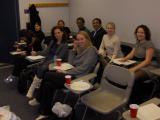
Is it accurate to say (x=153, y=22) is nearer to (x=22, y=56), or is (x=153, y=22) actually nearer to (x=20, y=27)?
(x=22, y=56)

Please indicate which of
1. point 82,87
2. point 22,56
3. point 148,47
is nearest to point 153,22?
point 148,47

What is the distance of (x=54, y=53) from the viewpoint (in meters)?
4.22

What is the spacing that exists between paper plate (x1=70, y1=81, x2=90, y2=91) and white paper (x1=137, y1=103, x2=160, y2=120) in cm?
73

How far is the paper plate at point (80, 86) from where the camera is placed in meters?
2.82

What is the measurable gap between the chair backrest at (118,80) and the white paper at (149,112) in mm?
488

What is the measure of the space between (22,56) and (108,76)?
2.11 metres

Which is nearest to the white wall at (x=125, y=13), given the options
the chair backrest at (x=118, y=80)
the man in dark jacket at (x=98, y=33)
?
the man in dark jacket at (x=98, y=33)

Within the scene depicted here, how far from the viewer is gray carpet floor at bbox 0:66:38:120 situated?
144 inches

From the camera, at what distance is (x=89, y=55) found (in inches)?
137

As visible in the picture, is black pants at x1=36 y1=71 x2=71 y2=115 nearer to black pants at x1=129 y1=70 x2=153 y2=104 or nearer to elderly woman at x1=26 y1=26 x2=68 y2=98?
elderly woman at x1=26 y1=26 x2=68 y2=98

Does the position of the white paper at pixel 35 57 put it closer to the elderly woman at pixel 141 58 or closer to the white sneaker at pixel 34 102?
the white sneaker at pixel 34 102

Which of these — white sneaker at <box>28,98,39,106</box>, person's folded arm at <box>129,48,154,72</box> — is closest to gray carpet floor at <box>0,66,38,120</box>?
white sneaker at <box>28,98,39,106</box>

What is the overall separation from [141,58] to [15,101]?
215cm

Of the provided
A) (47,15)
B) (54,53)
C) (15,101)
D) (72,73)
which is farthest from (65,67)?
(47,15)
